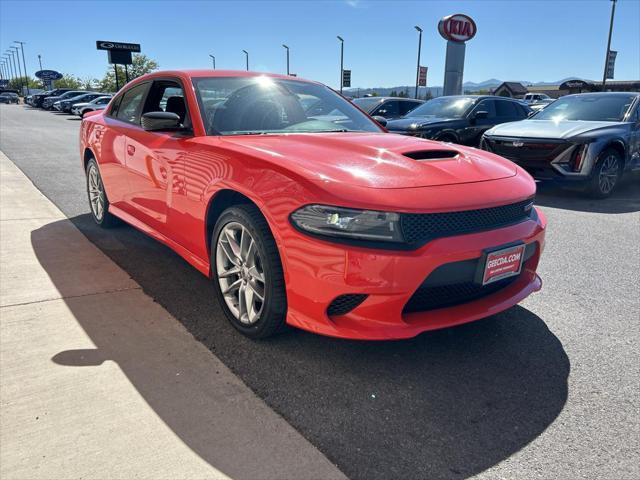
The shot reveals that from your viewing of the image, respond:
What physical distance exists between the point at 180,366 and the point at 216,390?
31 cm

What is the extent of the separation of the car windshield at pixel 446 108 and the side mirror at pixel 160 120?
25.5 feet

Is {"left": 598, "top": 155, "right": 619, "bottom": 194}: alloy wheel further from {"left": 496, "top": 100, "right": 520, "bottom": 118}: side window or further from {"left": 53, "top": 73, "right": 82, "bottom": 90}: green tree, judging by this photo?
{"left": 53, "top": 73, "right": 82, "bottom": 90}: green tree

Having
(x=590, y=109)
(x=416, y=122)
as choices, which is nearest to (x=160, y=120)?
(x=416, y=122)

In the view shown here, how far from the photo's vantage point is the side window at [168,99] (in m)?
3.59

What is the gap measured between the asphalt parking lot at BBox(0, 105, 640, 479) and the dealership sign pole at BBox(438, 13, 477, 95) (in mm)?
18497

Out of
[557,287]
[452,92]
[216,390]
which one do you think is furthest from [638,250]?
[452,92]

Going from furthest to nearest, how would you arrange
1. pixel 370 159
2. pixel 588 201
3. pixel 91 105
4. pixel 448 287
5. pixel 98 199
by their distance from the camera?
pixel 91 105, pixel 588 201, pixel 98 199, pixel 370 159, pixel 448 287

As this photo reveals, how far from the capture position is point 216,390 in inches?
93.7

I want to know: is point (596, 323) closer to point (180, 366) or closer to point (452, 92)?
point (180, 366)

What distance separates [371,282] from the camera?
2.28 metres

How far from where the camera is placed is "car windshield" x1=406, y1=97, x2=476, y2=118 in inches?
398

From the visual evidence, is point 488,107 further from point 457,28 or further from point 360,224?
point 457,28

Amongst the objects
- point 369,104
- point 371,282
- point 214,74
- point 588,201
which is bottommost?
point 588,201

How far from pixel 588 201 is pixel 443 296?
5.78 metres
